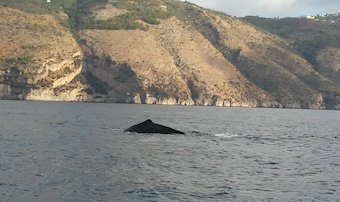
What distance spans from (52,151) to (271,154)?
22.9 m

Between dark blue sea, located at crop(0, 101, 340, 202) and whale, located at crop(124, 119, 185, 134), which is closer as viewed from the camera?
dark blue sea, located at crop(0, 101, 340, 202)

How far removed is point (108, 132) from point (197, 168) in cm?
3078

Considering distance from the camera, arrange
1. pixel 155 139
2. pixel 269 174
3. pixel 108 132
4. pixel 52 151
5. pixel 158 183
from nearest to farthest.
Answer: pixel 158 183 → pixel 269 174 → pixel 52 151 → pixel 155 139 → pixel 108 132

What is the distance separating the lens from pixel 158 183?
112 feet

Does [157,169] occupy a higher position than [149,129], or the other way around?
[149,129]

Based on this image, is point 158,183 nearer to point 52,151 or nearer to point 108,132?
point 52,151

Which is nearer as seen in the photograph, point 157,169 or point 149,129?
point 157,169

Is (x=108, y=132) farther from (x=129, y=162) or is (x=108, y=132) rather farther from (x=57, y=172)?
(x=57, y=172)

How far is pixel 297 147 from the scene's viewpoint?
6406 cm

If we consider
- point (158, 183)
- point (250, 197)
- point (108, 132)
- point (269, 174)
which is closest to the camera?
point (250, 197)

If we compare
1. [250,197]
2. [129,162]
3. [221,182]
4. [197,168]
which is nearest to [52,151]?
[129,162]

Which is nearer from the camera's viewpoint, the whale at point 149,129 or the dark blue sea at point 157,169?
the dark blue sea at point 157,169

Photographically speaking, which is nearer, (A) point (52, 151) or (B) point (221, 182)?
(B) point (221, 182)

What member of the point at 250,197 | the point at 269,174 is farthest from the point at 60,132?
the point at 250,197
